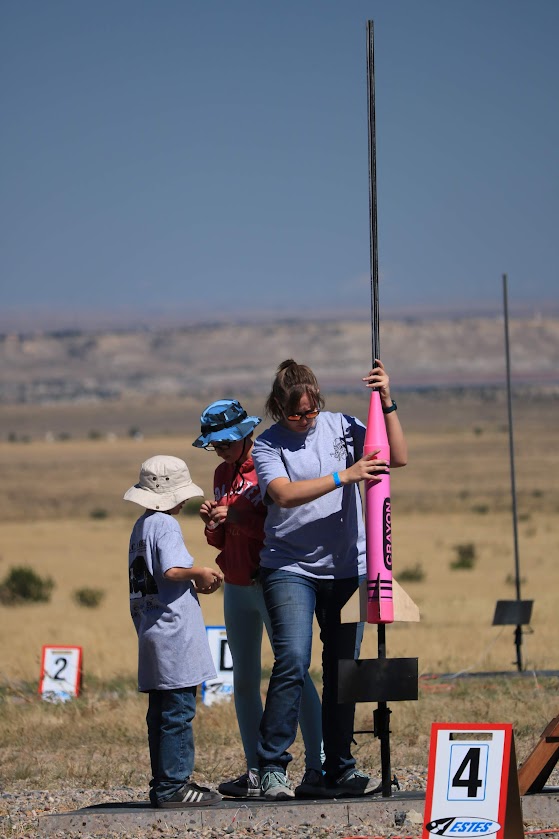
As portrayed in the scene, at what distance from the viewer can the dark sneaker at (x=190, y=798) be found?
6215 mm

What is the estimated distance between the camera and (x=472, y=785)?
545cm

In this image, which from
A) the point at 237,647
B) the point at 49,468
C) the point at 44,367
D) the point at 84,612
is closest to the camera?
the point at 237,647

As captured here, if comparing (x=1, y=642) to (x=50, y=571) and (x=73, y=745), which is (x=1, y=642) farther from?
(x=50, y=571)

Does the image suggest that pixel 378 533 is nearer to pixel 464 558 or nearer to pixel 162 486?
pixel 162 486

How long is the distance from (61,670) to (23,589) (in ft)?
54.1

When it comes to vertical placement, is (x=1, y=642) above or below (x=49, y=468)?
below

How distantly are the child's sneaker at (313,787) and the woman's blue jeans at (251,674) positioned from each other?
0.05 m

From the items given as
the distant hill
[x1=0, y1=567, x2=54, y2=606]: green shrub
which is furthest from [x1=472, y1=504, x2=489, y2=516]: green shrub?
the distant hill

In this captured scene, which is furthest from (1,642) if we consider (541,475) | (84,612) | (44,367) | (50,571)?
(44,367)

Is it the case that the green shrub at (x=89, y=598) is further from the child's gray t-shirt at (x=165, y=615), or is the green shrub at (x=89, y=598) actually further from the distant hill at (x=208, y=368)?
the distant hill at (x=208, y=368)

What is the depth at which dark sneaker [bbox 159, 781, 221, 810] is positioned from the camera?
20.4ft

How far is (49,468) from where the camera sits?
323ft

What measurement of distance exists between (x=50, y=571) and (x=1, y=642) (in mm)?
15996

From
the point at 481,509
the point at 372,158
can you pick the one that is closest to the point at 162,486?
the point at 372,158
